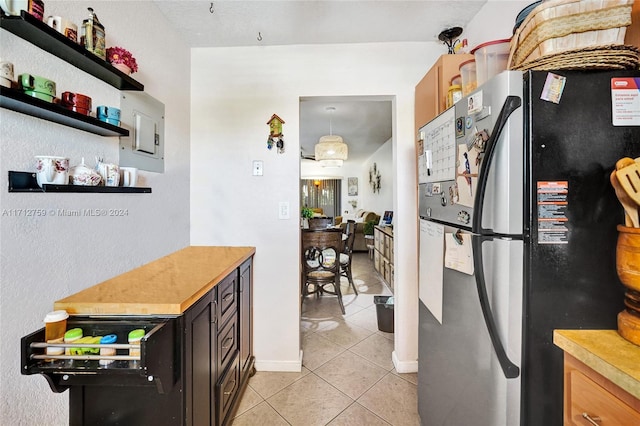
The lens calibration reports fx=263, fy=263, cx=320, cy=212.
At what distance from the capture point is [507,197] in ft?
2.71

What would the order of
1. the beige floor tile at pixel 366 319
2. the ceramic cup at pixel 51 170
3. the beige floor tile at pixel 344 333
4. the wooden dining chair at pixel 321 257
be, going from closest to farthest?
the ceramic cup at pixel 51 170, the beige floor tile at pixel 344 333, the beige floor tile at pixel 366 319, the wooden dining chair at pixel 321 257

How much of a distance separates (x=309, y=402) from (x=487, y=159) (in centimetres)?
177

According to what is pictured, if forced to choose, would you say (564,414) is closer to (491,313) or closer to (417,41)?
(491,313)

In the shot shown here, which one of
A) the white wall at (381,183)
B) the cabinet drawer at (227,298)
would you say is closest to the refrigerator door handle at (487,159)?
the cabinet drawer at (227,298)

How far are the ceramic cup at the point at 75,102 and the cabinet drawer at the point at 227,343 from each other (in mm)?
1157

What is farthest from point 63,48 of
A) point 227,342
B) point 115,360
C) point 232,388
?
point 232,388

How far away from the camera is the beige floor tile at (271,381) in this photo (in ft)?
5.98

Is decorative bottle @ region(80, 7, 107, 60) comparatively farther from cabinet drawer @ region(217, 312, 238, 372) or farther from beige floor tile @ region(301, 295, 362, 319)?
beige floor tile @ region(301, 295, 362, 319)

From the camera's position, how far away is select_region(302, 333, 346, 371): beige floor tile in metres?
2.14

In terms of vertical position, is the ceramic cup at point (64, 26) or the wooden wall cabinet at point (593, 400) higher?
the ceramic cup at point (64, 26)

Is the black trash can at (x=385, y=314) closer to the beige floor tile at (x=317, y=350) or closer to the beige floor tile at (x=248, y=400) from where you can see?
the beige floor tile at (x=317, y=350)

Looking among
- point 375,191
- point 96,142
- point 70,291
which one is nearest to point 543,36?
point 96,142

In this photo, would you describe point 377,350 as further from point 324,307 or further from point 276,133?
point 276,133

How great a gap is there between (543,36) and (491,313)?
3.07ft
